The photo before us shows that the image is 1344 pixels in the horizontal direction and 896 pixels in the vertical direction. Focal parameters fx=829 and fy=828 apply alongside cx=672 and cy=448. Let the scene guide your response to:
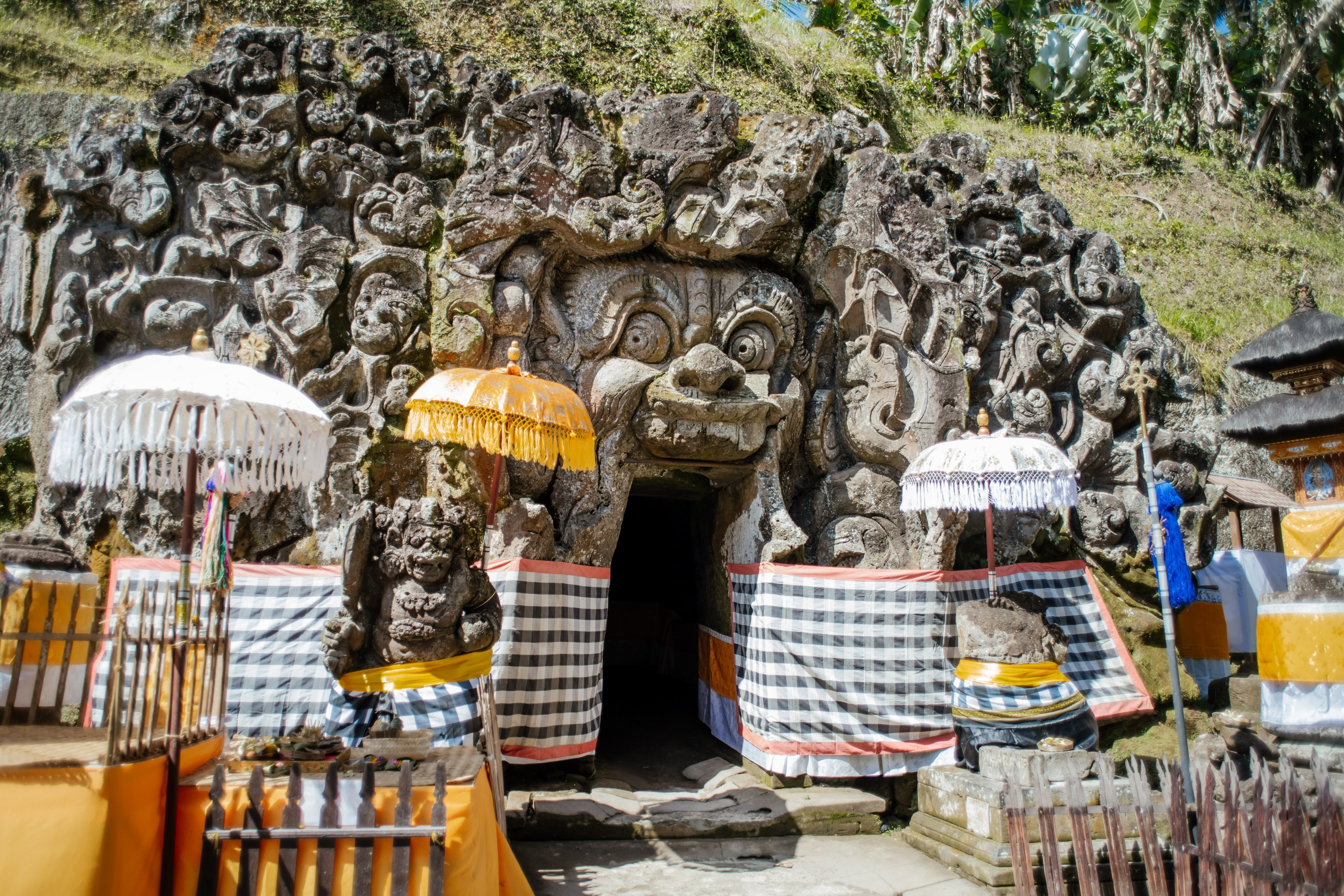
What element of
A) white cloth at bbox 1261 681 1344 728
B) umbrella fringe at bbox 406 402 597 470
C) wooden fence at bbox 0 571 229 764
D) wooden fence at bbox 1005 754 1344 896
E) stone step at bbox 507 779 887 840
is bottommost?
stone step at bbox 507 779 887 840

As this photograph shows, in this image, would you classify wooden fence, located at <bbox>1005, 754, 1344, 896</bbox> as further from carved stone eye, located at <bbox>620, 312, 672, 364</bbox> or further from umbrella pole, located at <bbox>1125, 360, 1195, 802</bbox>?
carved stone eye, located at <bbox>620, 312, 672, 364</bbox>

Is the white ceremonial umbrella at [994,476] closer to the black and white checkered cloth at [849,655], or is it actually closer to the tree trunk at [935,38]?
the black and white checkered cloth at [849,655]

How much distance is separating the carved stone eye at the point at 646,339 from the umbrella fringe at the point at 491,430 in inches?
86.0

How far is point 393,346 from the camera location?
6570 mm

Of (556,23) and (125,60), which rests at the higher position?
(556,23)

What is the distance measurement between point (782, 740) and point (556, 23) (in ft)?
30.5

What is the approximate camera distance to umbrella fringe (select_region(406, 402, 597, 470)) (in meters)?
4.81

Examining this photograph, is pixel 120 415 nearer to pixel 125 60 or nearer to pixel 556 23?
pixel 125 60

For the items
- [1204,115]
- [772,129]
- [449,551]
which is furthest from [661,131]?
[1204,115]

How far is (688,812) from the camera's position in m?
5.87

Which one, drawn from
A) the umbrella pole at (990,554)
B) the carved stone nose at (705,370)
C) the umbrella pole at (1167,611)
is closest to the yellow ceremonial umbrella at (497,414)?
the carved stone nose at (705,370)

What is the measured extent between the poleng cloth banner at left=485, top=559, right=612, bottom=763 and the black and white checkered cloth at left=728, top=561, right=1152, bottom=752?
4.29ft

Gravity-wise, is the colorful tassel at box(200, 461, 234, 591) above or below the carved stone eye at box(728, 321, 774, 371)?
below

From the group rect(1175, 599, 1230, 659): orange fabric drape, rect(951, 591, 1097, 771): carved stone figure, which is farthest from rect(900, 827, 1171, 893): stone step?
rect(1175, 599, 1230, 659): orange fabric drape
